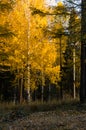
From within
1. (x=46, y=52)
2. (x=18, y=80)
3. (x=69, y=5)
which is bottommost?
(x=18, y=80)

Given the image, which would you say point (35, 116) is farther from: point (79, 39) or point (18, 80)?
point (18, 80)

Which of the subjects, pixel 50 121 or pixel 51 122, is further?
pixel 50 121

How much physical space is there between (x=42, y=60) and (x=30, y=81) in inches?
106

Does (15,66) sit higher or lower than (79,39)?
Answer: lower

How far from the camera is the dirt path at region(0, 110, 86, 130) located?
10.4 m

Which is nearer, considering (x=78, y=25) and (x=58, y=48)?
(x=78, y=25)

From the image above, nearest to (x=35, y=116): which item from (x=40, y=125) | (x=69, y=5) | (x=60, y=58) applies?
(x=40, y=125)

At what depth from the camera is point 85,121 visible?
10.8m

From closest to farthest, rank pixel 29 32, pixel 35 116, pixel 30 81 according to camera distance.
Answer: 1. pixel 35 116
2. pixel 29 32
3. pixel 30 81

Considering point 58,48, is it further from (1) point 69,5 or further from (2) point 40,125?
(2) point 40,125

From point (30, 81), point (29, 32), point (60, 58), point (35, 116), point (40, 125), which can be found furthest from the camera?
point (60, 58)

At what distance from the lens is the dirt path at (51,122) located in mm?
10352

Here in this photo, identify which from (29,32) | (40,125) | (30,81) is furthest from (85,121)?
(30,81)

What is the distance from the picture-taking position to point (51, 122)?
440 inches
